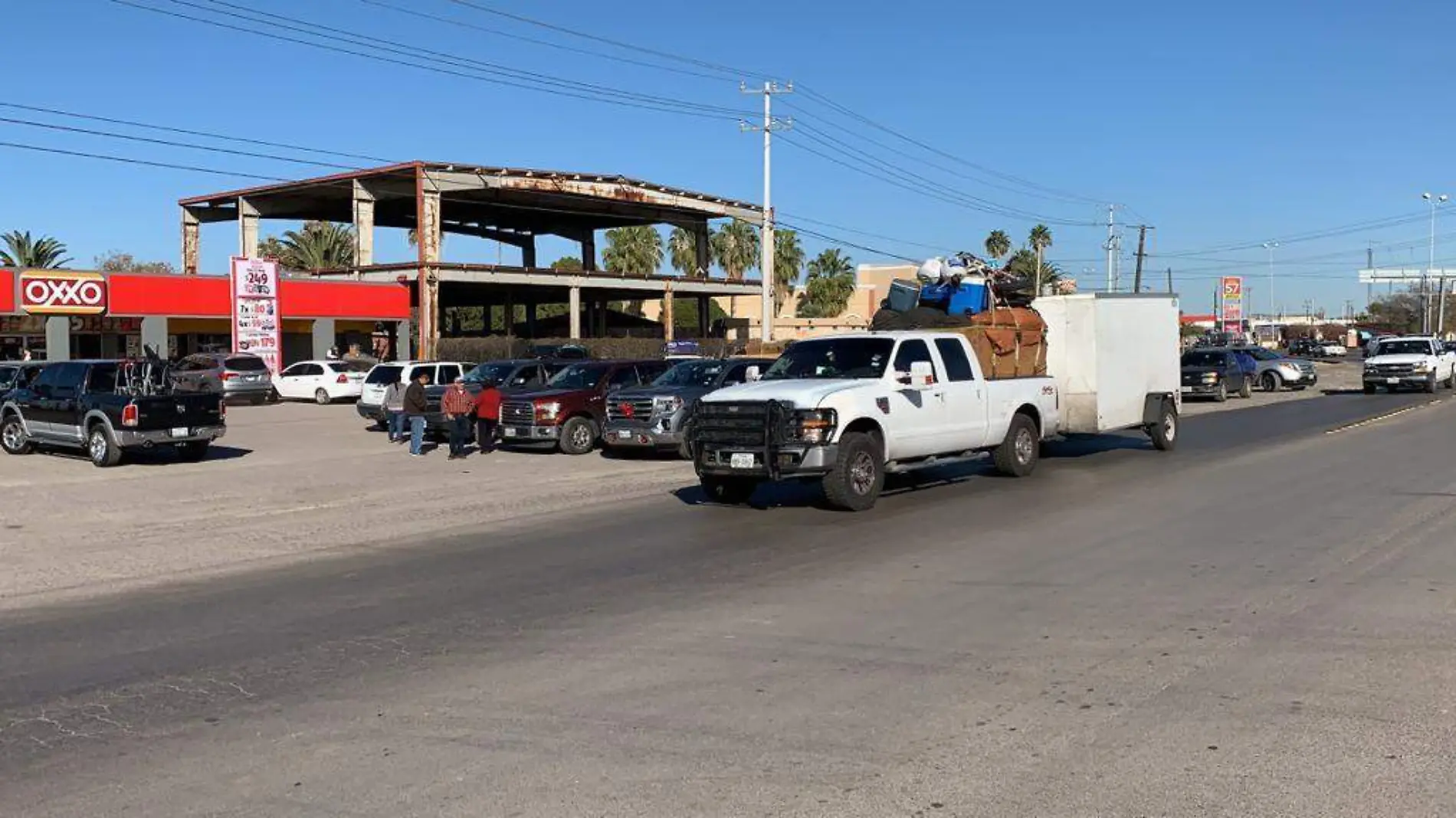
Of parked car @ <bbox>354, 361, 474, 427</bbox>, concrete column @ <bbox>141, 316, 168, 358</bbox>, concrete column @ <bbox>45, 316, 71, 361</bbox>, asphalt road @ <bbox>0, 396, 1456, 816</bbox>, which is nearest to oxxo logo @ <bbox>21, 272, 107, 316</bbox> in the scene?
concrete column @ <bbox>45, 316, 71, 361</bbox>

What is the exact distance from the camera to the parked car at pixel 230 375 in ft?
118

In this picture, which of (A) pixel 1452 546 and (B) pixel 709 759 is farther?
(A) pixel 1452 546

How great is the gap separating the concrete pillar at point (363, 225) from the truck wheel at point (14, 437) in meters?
32.1

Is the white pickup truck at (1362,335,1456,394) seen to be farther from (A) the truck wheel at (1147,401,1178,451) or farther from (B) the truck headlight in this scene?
(B) the truck headlight

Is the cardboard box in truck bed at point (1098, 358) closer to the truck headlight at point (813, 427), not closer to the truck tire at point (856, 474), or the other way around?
the truck tire at point (856, 474)

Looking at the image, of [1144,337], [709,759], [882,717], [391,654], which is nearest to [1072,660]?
[882,717]

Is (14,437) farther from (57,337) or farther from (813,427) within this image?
(57,337)

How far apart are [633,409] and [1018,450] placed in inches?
261

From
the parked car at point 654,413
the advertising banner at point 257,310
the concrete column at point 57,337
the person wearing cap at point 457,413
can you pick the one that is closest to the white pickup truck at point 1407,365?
the parked car at point 654,413

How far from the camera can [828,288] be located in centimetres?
9881

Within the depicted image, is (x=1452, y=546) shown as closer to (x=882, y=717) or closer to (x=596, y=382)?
(x=882, y=717)

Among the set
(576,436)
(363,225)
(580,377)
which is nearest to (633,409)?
(576,436)

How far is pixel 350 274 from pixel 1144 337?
139 ft

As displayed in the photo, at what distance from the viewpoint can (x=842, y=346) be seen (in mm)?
14289
